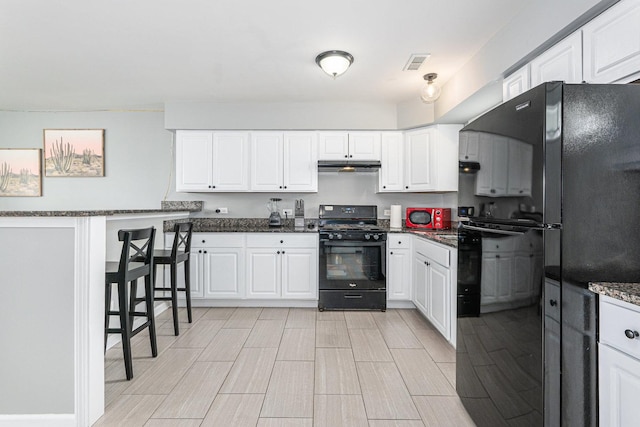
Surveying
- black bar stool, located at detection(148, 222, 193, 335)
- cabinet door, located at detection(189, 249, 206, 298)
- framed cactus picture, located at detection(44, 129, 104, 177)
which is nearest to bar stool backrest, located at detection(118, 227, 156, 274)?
black bar stool, located at detection(148, 222, 193, 335)

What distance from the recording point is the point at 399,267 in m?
3.86

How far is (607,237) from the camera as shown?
1.25 metres

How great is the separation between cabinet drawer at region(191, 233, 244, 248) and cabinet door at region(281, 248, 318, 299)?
530mm

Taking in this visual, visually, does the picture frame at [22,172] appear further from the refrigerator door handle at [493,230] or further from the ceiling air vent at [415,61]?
the refrigerator door handle at [493,230]

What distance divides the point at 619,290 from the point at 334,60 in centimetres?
240

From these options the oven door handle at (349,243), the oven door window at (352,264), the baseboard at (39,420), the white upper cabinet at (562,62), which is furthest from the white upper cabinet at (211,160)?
the white upper cabinet at (562,62)

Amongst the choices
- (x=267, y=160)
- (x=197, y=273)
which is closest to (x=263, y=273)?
(x=197, y=273)

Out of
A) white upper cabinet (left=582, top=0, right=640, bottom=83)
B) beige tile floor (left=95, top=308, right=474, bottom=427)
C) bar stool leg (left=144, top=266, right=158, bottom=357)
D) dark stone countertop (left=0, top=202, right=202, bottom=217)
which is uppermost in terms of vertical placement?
white upper cabinet (left=582, top=0, right=640, bottom=83)

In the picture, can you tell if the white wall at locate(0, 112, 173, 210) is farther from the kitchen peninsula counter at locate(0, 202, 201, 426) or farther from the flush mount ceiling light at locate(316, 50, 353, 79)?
the kitchen peninsula counter at locate(0, 202, 201, 426)

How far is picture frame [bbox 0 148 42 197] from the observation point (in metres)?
4.68

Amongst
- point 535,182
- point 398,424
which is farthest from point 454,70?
point 398,424

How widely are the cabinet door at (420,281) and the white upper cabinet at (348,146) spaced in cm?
135

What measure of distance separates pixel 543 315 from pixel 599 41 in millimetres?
1290

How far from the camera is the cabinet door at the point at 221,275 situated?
388 centimetres
